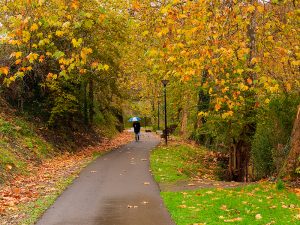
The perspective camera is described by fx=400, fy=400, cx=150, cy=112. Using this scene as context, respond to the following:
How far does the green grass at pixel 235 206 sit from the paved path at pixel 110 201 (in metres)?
0.49

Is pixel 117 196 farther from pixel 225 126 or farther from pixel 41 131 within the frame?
pixel 41 131

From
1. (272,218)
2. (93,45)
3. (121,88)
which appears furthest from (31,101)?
(272,218)

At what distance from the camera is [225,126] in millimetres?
18844

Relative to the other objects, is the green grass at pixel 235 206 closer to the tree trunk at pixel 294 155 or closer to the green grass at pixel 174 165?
the tree trunk at pixel 294 155

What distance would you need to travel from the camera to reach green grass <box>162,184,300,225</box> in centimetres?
884

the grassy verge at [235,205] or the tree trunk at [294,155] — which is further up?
the tree trunk at [294,155]

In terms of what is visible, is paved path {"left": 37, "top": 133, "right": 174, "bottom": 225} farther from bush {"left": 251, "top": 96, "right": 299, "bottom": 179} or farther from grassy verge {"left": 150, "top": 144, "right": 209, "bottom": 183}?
bush {"left": 251, "top": 96, "right": 299, "bottom": 179}

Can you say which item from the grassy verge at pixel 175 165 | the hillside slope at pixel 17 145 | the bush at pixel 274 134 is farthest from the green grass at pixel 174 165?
the hillside slope at pixel 17 145

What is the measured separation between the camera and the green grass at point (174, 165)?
594 inches

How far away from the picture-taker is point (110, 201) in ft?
35.9

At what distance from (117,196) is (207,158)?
47.6 ft

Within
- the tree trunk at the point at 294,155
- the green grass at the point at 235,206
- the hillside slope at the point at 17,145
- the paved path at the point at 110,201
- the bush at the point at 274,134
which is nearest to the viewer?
the green grass at the point at 235,206

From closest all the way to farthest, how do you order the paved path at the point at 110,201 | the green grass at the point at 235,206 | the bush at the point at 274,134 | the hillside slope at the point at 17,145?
the green grass at the point at 235,206
the paved path at the point at 110,201
the bush at the point at 274,134
the hillside slope at the point at 17,145

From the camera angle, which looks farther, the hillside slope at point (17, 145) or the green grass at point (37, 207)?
the hillside slope at point (17, 145)
